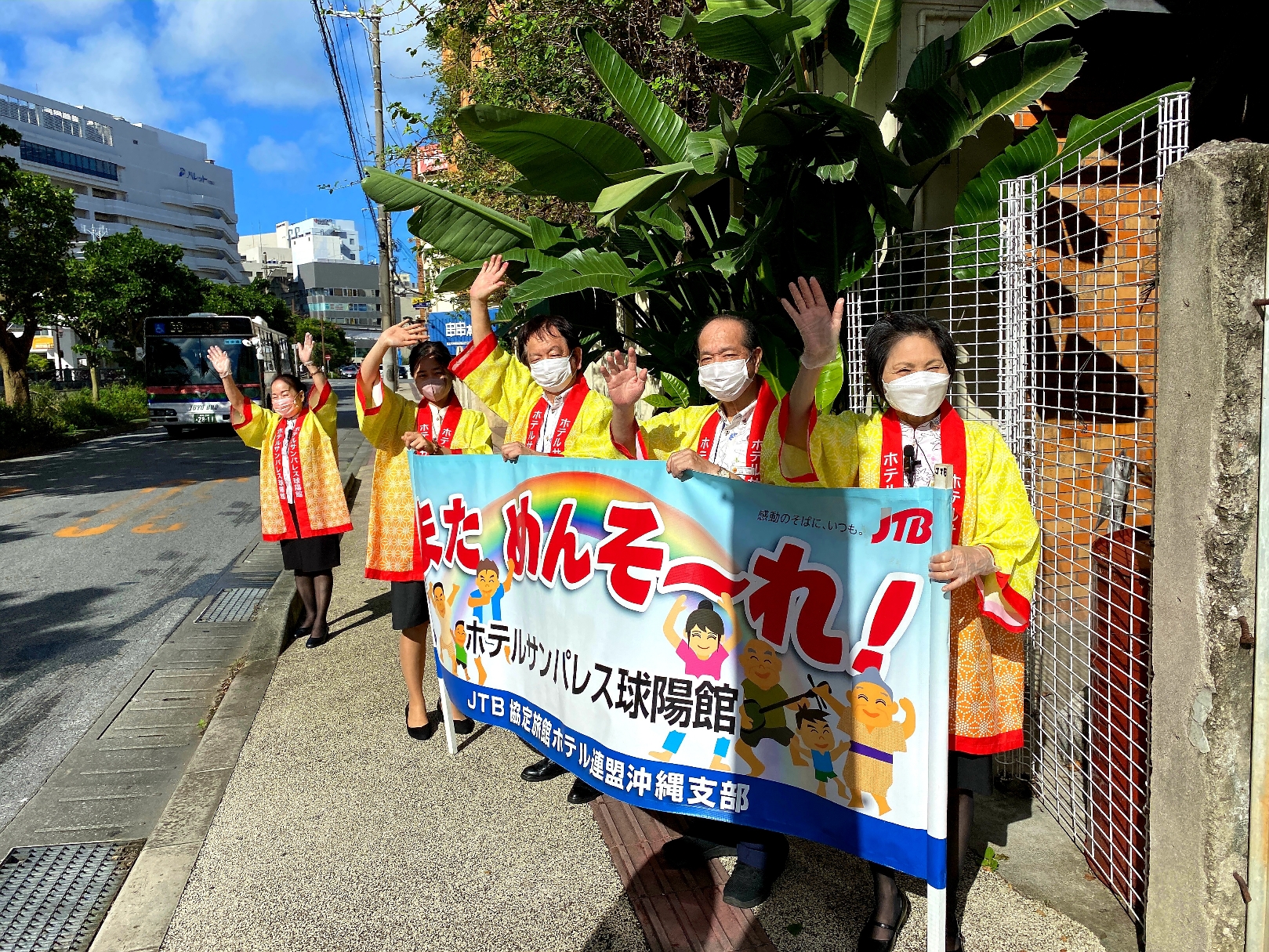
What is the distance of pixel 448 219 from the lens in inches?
205

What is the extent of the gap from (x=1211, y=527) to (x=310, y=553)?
17.6ft

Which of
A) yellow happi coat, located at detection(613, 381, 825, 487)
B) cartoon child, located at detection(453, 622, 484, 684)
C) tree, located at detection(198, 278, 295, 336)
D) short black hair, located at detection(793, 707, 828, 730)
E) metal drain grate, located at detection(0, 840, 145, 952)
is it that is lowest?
metal drain grate, located at detection(0, 840, 145, 952)

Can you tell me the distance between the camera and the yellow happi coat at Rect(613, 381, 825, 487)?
2736 millimetres

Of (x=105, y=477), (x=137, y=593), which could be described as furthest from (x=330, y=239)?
(x=137, y=593)

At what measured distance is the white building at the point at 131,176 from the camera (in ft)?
250

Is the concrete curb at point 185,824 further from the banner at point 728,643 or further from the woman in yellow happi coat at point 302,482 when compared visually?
the banner at point 728,643

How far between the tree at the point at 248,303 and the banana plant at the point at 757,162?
40875 mm

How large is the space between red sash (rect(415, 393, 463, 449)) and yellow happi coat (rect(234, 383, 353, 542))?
178 cm

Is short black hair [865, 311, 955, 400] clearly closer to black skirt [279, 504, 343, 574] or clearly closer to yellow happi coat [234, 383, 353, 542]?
yellow happi coat [234, 383, 353, 542]

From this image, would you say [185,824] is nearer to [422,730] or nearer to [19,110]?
[422,730]

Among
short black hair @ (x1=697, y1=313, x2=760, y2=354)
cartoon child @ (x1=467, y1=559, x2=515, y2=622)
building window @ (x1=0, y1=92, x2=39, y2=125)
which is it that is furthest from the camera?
building window @ (x1=0, y1=92, x2=39, y2=125)

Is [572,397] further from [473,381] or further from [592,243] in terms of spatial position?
[592,243]

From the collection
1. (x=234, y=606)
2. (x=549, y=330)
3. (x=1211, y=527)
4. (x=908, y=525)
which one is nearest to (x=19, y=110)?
(x=234, y=606)

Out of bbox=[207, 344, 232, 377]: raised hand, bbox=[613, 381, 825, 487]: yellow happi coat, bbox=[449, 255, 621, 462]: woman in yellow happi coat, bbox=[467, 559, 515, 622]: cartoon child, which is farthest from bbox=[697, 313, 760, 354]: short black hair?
bbox=[207, 344, 232, 377]: raised hand
